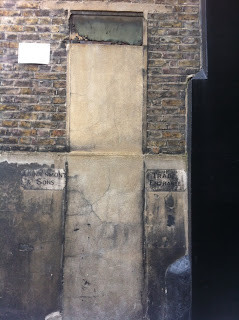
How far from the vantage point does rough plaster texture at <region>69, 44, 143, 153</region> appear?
3.43 meters

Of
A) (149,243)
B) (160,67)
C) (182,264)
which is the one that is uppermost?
(160,67)

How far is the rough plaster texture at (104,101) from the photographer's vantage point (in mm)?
3428

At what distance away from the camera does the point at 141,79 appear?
3.45 m

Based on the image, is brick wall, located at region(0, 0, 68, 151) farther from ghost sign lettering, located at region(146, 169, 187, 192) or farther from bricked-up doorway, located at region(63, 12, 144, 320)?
ghost sign lettering, located at region(146, 169, 187, 192)

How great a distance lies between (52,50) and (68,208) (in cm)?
190

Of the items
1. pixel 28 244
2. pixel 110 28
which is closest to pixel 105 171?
pixel 28 244

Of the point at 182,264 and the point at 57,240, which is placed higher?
the point at 57,240

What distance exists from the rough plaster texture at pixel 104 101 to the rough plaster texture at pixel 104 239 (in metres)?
0.21

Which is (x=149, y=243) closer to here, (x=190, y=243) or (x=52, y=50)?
(x=190, y=243)

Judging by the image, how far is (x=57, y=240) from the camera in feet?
11.0

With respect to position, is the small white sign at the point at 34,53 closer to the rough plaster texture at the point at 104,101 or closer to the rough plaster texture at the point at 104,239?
the rough plaster texture at the point at 104,101

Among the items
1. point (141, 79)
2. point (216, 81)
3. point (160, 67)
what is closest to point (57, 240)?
point (141, 79)

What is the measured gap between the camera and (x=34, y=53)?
3.41 m

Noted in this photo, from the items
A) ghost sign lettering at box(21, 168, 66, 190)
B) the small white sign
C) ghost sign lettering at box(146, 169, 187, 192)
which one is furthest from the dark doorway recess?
the small white sign
